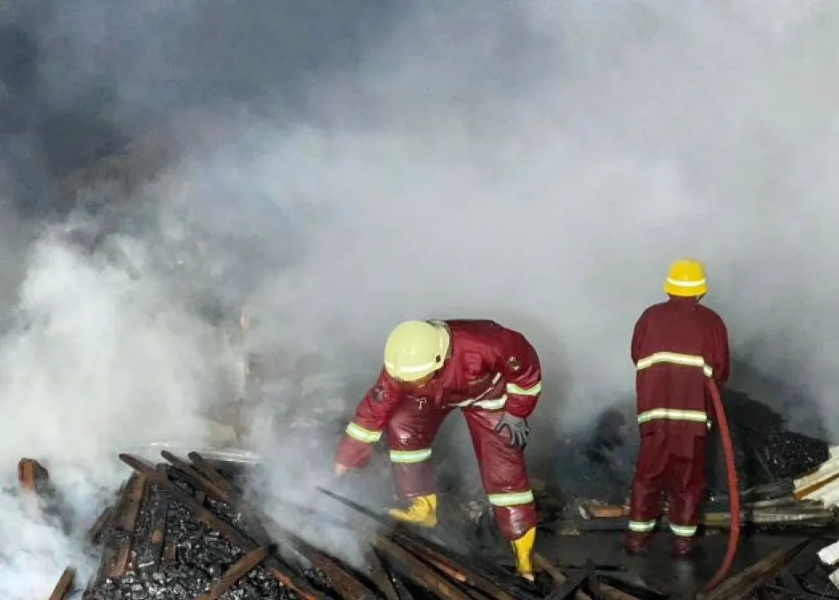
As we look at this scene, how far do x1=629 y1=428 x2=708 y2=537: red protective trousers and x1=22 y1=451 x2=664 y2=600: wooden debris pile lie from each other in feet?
2.66

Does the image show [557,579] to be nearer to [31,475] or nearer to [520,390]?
[520,390]

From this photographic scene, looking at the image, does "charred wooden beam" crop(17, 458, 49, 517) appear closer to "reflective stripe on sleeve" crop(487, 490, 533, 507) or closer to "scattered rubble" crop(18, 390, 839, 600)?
"scattered rubble" crop(18, 390, 839, 600)

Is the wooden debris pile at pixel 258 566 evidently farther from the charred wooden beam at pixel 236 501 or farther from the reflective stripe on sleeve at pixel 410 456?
the reflective stripe on sleeve at pixel 410 456

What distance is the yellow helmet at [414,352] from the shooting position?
158 inches

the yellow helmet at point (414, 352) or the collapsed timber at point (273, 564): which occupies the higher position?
the yellow helmet at point (414, 352)

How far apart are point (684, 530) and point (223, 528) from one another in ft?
9.08

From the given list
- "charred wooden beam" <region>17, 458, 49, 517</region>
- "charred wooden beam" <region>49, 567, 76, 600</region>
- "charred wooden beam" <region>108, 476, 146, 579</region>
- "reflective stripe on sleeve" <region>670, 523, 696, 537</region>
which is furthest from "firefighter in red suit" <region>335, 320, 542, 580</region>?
"charred wooden beam" <region>17, 458, 49, 517</region>

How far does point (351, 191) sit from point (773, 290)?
4.02 metres

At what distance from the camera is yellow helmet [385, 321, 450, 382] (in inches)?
158

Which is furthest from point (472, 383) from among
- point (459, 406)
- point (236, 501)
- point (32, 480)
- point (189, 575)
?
point (32, 480)

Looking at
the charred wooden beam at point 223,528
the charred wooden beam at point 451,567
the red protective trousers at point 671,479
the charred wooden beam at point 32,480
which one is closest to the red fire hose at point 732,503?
the red protective trousers at point 671,479

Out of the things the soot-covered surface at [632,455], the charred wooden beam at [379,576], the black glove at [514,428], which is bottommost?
the soot-covered surface at [632,455]

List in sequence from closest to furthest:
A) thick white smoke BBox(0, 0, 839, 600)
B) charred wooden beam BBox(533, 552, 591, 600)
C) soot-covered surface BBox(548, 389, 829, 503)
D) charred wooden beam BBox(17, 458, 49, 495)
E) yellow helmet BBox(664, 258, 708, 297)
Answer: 1. charred wooden beam BBox(533, 552, 591, 600)
2. yellow helmet BBox(664, 258, 708, 297)
3. charred wooden beam BBox(17, 458, 49, 495)
4. soot-covered surface BBox(548, 389, 829, 503)
5. thick white smoke BBox(0, 0, 839, 600)

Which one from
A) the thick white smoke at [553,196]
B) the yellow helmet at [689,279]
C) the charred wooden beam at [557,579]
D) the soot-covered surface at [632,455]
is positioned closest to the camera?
the charred wooden beam at [557,579]
